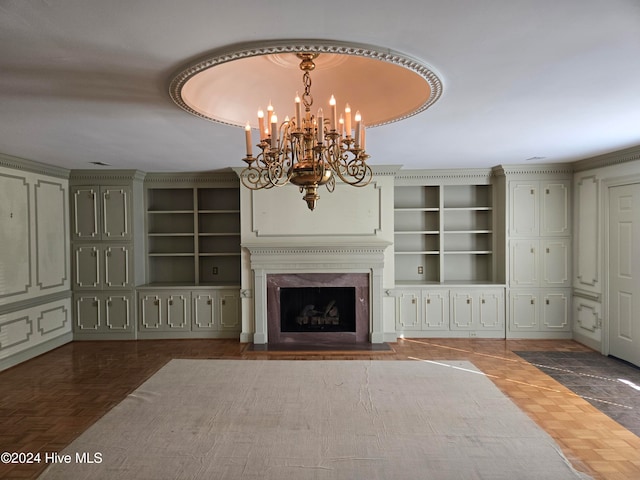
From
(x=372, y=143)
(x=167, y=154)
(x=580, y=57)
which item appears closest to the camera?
(x=580, y=57)

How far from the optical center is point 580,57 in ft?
6.15

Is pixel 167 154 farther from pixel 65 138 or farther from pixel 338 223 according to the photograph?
pixel 338 223

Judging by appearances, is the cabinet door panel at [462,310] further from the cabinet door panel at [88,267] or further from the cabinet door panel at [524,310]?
the cabinet door panel at [88,267]

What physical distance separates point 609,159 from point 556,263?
Answer: 146 cm

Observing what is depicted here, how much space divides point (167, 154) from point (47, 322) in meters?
2.70

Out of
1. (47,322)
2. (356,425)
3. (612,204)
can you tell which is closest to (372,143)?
(356,425)

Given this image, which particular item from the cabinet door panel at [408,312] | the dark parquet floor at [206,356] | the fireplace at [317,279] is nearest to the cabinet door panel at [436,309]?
the cabinet door panel at [408,312]

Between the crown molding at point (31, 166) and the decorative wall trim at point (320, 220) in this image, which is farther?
the decorative wall trim at point (320, 220)

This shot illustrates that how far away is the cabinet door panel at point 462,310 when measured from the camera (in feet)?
17.4

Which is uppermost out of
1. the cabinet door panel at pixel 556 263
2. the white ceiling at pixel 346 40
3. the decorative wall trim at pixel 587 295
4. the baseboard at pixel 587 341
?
the white ceiling at pixel 346 40

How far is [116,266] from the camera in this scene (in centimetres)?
538

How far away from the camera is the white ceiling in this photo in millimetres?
1470

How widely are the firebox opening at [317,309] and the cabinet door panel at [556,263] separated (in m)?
2.58

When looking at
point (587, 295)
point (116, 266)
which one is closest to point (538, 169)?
point (587, 295)
